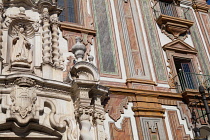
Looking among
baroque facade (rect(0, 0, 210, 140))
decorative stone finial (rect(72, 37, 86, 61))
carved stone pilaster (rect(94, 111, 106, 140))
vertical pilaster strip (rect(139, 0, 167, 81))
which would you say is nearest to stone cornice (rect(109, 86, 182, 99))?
baroque facade (rect(0, 0, 210, 140))

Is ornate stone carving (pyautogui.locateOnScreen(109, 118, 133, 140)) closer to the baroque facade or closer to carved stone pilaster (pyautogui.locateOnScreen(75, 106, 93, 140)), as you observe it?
the baroque facade

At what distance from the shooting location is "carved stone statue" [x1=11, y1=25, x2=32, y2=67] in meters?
8.68

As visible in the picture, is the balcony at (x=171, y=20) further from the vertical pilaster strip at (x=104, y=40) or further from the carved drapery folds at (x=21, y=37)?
the carved drapery folds at (x=21, y=37)

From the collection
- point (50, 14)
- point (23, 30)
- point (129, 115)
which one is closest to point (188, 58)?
point (129, 115)

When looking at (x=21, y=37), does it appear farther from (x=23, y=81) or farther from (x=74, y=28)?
(x=23, y=81)

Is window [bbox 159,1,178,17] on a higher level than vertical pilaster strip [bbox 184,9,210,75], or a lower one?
higher

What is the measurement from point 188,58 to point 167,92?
247 cm

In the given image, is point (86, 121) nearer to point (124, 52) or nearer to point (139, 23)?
point (124, 52)

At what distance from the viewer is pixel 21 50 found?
8.94m

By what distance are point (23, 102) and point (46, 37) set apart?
98.9 inches

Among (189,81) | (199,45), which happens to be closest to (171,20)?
(199,45)

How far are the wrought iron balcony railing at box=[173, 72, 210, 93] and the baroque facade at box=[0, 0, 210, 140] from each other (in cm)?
4

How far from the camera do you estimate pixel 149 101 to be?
977 centimetres

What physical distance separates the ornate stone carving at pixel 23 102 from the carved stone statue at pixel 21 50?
1.20m
